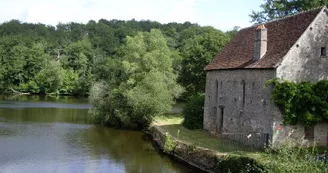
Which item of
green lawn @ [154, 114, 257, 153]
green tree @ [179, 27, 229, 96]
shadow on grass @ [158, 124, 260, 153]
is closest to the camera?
shadow on grass @ [158, 124, 260, 153]

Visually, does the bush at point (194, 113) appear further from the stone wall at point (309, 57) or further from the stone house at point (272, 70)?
the stone wall at point (309, 57)

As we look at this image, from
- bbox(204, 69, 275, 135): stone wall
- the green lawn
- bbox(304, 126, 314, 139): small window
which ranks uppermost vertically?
bbox(204, 69, 275, 135): stone wall

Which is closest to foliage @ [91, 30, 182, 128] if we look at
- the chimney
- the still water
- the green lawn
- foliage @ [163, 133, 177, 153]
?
the still water

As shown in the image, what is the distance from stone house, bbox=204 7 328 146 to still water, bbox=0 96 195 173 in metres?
5.54

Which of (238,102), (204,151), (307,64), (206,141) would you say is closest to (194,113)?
(206,141)

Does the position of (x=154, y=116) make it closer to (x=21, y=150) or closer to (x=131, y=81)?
(x=131, y=81)

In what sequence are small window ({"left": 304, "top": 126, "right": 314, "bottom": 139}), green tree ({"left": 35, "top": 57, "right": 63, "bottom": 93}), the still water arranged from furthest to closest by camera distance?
green tree ({"left": 35, "top": 57, "right": 63, "bottom": 93})
the still water
small window ({"left": 304, "top": 126, "right": 314, "bottom": 139})

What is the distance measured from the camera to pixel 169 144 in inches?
1079

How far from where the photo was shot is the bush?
33.4 meters

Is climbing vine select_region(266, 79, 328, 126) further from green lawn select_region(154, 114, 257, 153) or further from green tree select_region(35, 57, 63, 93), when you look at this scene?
green tree select_region(35, 57, 63, 93)

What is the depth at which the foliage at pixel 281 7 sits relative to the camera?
34875 mm

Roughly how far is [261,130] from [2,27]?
13495 cm

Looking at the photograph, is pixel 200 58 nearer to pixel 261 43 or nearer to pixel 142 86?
pixel 142 86

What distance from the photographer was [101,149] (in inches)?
1172
